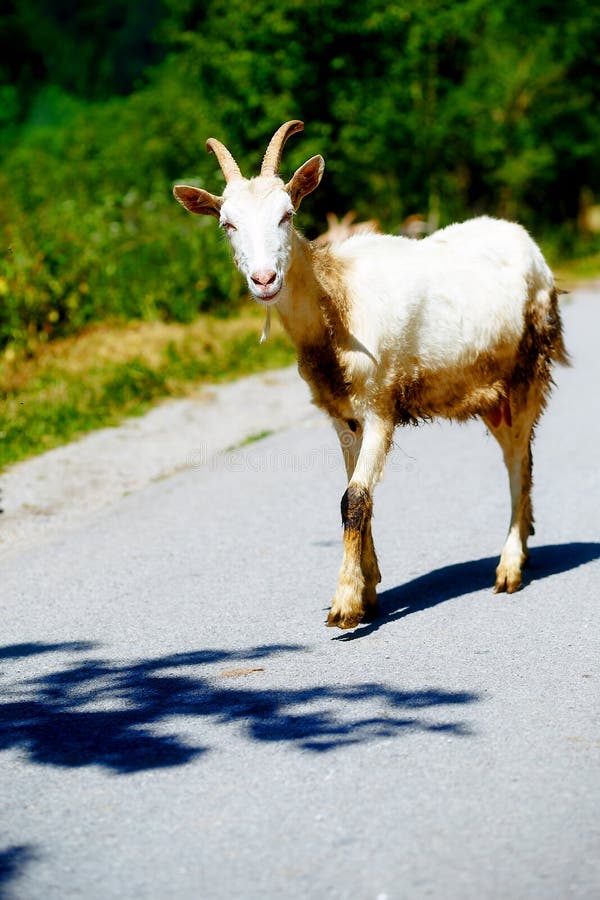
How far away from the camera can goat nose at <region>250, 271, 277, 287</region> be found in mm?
5723

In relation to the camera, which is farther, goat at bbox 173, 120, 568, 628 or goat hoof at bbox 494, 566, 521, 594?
goat hoof at bbox 494, 566, 521, 594

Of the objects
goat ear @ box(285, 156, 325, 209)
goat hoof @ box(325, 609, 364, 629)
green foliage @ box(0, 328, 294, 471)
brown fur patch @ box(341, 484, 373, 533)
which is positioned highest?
goat ear @ box(285, 156, 325, 209)

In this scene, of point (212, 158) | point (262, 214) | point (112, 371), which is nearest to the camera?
point (262, 214)

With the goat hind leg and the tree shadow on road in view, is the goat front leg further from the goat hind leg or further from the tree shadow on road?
the goat hind leg

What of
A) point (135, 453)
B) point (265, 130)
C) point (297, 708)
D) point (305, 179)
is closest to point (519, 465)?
point (305, 179)

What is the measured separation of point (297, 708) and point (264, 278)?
181 centimetres

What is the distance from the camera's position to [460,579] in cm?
689

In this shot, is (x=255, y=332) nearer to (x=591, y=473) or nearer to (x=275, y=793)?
(x=591, y=473)

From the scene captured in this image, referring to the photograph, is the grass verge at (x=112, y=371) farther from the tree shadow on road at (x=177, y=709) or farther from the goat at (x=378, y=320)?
the tree shadow on road at (x=177, y=709)

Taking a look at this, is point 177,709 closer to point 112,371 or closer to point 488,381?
point 488,381

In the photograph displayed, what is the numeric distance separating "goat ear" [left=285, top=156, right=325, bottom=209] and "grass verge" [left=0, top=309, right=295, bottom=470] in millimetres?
4157

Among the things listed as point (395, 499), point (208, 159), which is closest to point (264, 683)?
point (395, 499)

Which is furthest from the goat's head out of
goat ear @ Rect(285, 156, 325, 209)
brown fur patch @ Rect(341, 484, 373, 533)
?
brown fur patch @ Rect(341, 484, 373, 533)

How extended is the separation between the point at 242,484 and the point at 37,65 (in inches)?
1157
